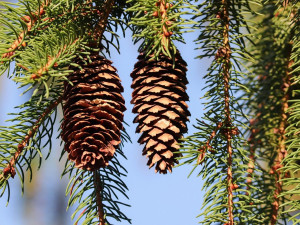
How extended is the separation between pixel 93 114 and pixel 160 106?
0.14 m

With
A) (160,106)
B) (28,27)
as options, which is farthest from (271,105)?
(28,27)

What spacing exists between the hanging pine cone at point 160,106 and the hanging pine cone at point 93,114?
0.15 feet

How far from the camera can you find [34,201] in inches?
132

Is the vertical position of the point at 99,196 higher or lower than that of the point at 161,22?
lower

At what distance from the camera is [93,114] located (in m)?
0.93

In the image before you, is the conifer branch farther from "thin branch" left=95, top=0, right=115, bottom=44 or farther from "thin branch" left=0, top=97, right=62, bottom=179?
"thin branch" left=0, top=97, right=62, bottom=179

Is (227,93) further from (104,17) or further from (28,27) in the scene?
(28,27)

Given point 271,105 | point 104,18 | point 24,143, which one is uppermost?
point 104,18

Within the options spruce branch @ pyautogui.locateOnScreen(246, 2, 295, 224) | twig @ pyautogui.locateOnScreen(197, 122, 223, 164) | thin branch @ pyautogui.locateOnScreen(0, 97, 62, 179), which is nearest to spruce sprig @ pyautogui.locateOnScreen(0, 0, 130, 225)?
thin branch @ pyautogui.locateOnScreen(0, 97, 62, 179)

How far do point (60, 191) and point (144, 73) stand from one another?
2.45m

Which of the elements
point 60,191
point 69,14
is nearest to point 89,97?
point 69,14

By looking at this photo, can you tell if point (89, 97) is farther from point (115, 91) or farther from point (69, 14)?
point (69, 14)

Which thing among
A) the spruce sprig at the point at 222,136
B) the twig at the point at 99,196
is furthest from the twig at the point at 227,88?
the twig at the point at 99,196

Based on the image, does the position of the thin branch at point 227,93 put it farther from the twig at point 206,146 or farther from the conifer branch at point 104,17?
the conifer branch at point 104,17
